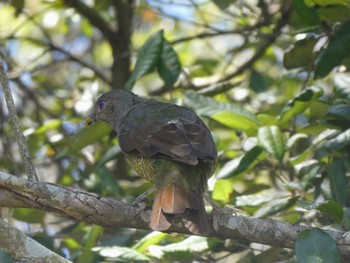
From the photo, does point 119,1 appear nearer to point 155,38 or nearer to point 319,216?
point 155,38

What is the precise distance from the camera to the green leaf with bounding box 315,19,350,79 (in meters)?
4.63

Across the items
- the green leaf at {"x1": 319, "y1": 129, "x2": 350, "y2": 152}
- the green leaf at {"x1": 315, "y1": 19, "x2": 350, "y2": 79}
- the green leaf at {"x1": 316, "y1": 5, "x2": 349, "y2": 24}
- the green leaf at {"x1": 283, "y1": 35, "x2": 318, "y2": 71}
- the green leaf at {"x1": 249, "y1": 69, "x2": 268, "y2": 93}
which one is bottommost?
the green leaf at {"x1": 319, "y1": 129, "x2": 350, "y2": 152}

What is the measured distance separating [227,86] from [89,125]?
3.36 ft

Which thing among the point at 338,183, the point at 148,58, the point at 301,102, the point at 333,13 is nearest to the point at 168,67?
the point at 148,58

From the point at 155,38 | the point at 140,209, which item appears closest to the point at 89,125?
the point at 155,38

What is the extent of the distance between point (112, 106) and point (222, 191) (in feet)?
3.88

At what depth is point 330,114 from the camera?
4488mm

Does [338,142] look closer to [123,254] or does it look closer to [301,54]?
[301,54]

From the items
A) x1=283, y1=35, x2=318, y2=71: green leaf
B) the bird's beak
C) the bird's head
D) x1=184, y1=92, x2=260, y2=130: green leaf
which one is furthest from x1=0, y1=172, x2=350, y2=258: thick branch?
the bird's beak

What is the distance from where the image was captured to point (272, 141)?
15.3 feet

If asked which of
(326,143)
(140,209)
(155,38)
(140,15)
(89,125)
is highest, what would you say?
(140,15)

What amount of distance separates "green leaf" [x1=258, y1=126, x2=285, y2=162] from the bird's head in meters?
1.14

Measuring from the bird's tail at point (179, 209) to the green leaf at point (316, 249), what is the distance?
1.49 feet

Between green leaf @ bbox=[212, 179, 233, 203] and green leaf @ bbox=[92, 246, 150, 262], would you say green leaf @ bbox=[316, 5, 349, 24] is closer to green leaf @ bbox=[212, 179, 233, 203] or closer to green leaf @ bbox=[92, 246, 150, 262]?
green leaf @ bbox=[212, 179, 233, 203]
